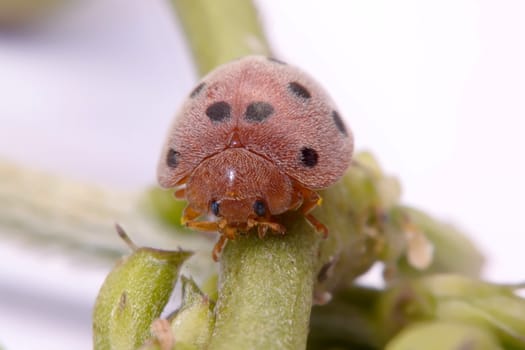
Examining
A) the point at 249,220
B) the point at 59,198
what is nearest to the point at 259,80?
the point at 249,220

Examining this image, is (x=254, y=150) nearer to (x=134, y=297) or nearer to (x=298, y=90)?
(x=298, y=90)

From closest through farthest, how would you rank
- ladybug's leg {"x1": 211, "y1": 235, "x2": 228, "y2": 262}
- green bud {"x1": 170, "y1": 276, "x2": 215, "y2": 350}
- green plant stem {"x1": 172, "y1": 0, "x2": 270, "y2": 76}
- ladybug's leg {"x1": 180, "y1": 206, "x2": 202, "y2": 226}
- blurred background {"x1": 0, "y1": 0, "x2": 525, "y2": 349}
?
green bud {"x1": 170, "y1": 276, "x2": 215, "y2": 350}, ladybug's leg {"x1": 211, "y1": 235, "x2": 228, "y2": 262}, ladybug's leg {"x1": 180, "y1": 206, "x2": 202, "y2": 226}, green plant stem {"x1": 172, "y1": 0, "x2": 270, "y2": 76}, blurred background {"x1": 0, "y1": 0, "x2": 525, "y2": 349}

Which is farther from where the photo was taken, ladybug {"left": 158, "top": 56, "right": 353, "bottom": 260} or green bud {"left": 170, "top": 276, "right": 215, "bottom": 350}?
ladybug {"left": 158, "top": 56, "right": 353, "bottom": 260}

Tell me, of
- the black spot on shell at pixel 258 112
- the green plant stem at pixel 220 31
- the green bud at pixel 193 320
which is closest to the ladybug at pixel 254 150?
the black spot on shell at pixel 258 112

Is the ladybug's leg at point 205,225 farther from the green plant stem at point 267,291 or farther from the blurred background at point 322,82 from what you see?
the blurred background at point 322,82

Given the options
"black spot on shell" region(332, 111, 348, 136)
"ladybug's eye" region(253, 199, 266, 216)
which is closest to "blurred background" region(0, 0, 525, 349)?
"black spot on shell" region(332, 111, 348, 136)

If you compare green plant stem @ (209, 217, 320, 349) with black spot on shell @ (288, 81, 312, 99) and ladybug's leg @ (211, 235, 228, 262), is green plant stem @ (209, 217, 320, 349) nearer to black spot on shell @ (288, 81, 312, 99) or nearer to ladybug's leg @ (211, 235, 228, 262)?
ladybug's leg @ (211, 235, 228, 262)

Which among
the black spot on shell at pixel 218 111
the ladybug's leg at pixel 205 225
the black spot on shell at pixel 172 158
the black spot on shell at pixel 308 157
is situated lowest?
the ladybug's leg at pixel 205 225
